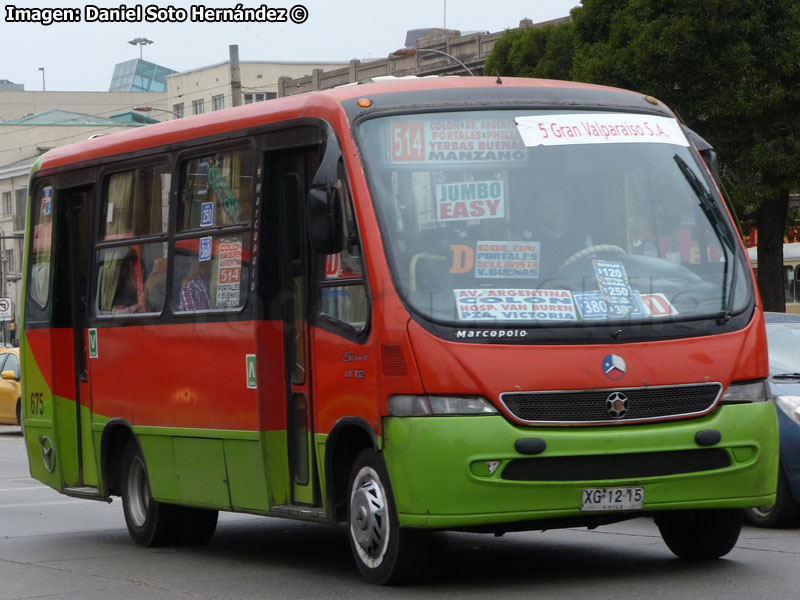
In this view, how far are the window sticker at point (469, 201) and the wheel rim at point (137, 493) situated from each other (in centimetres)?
408

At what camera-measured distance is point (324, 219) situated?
8469mm

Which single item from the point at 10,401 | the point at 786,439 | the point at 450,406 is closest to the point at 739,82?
the point at 10,401

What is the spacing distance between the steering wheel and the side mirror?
121 centimetres

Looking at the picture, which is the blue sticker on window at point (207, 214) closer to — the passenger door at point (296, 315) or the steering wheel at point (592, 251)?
the passenger door at point (296, 315)

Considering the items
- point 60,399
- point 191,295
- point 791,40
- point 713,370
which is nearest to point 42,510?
point 60,399

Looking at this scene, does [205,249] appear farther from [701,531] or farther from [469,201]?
[701,531]

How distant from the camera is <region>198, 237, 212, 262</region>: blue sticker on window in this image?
33.6 ft

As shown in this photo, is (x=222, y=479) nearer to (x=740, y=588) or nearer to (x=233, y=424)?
(x=233, y=424)

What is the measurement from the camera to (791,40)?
31.1m

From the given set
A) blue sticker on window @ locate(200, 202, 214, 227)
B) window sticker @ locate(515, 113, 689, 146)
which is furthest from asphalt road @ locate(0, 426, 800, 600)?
window sticker @ locate(515, 113, 689, 146)

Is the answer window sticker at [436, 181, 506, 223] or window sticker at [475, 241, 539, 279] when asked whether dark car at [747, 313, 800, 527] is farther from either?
window sticker at [436, 181, 506, 223]

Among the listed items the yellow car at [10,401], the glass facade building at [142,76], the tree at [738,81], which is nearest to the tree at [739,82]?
the tree at [738,81]

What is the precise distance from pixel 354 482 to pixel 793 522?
400 cm

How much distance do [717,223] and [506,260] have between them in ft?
4.46
